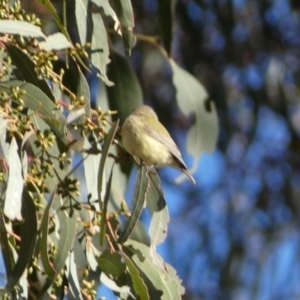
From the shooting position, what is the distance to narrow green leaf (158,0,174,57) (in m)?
2.83

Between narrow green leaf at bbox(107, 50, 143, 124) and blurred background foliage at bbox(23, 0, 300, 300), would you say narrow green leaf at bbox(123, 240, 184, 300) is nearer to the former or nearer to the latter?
narrow green leaf at bbox(107, 50, 143, 124)

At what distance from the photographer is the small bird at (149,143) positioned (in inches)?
98.7

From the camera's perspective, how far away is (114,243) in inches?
83.8

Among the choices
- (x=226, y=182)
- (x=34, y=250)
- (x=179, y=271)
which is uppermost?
(x=34, y=250)

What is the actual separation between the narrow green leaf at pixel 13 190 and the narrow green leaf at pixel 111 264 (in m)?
0.31

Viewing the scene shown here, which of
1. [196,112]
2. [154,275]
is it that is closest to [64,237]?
[154,275]

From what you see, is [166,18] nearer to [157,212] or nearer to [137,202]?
[157,212]

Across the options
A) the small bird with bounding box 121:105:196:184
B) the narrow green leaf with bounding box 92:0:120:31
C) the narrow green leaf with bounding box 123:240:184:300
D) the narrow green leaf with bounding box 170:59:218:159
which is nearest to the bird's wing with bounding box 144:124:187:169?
the small bird with bounding box 121:105:196:184

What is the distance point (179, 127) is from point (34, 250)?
3378mm

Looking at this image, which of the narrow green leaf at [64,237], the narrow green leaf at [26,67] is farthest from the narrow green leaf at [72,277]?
the narrow green leaf at [26,67]

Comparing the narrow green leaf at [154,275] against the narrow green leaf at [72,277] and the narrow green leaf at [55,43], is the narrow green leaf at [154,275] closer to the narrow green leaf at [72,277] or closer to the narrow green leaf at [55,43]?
the narrow green leaf at [72,277]

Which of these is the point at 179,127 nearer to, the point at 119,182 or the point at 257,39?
the point at 257,39

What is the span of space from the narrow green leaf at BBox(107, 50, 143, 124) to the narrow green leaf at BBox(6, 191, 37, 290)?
114 centimetres

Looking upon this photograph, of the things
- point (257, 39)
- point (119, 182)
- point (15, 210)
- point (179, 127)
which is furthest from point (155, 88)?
point (15, 210)
